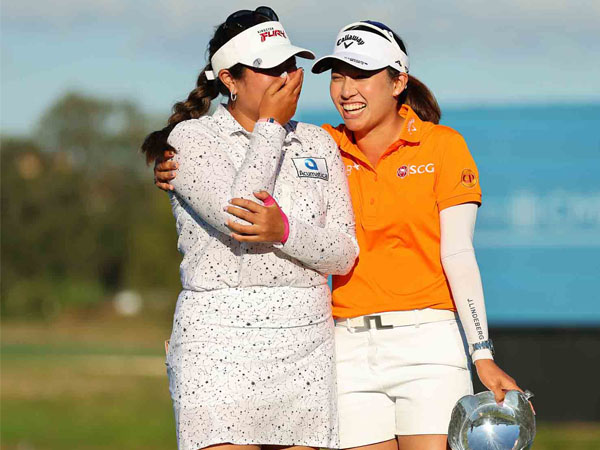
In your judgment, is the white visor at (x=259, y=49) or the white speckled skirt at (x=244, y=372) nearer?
the white speckled skirt at (x=244, y=372)

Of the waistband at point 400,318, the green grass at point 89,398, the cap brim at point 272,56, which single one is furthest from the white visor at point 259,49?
the green grass at point 89,398

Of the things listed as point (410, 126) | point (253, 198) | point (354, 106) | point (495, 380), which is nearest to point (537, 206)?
point (410, 126)

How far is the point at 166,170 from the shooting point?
3.79 metres

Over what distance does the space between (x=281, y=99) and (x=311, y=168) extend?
0.29m

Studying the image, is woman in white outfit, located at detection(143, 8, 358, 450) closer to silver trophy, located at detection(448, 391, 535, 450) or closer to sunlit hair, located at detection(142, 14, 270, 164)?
sunlit hair, located at detection(142, 14, 270, 164)

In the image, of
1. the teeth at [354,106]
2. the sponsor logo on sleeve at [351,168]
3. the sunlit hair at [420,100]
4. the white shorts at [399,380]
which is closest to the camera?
the white shorts at [399,380]

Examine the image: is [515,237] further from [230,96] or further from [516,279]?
[230,96]

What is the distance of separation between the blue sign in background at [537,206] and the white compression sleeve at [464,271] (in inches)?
226

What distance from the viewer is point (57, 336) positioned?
3419 centimetres

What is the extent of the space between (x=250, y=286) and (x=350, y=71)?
3.01 feet

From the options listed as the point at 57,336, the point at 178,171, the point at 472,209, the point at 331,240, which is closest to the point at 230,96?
the point at 178,171

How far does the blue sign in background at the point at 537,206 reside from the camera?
9.70 meters

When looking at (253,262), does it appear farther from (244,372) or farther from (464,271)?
(464,271)

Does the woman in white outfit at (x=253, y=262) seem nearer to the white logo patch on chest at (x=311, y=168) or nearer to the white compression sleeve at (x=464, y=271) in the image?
the white logo patch on chest at (x=311, y=168)
